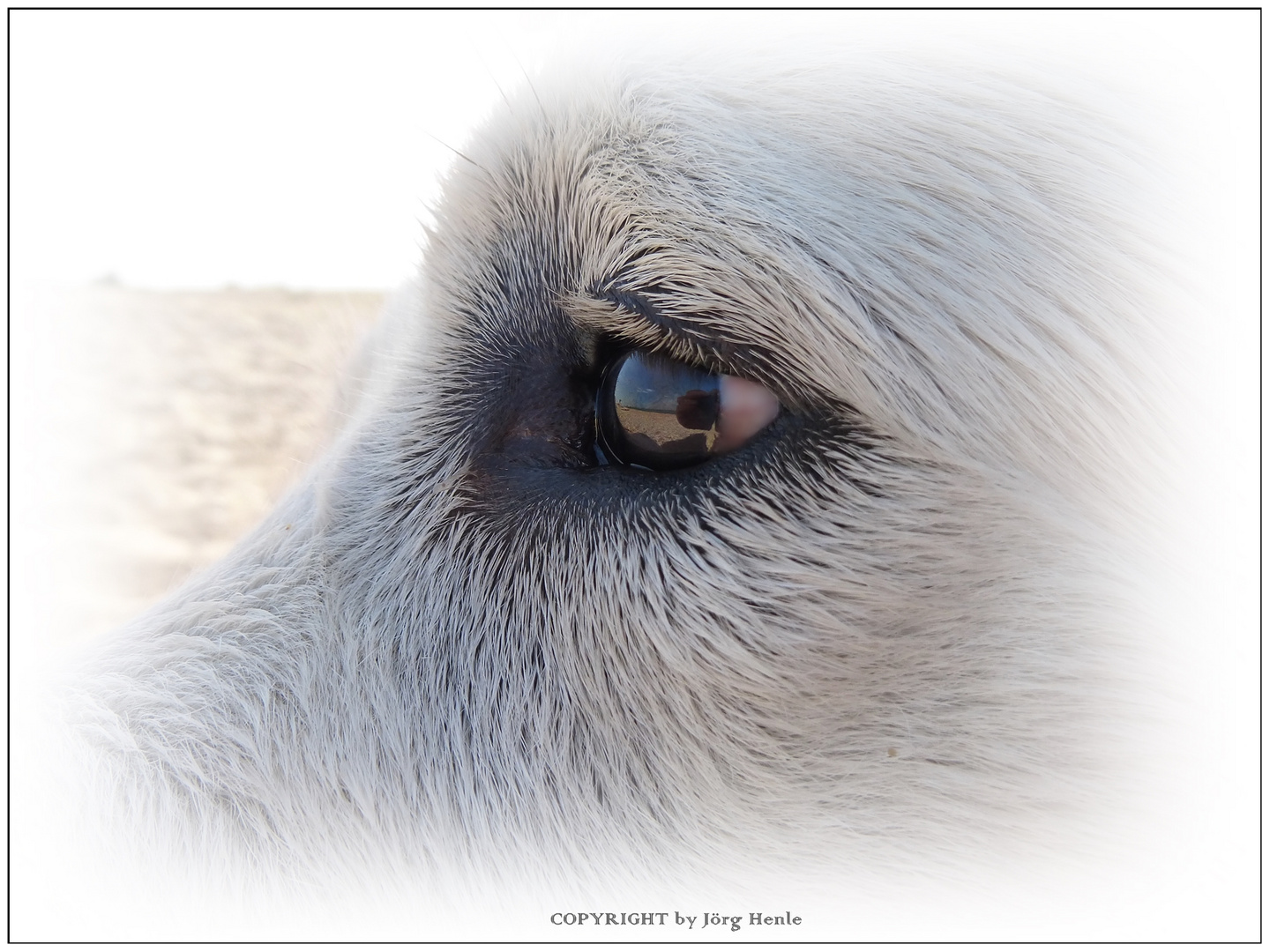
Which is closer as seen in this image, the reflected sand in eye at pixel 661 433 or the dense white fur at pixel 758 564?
the dense white fur at pixel 758 564

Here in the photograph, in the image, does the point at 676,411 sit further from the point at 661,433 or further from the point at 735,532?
the point at 735,532

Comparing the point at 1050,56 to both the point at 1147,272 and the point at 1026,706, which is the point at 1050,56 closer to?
the point at 1147,272

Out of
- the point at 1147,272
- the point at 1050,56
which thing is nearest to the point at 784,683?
the point at 1147,272

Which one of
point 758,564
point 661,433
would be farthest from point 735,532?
point 661,433

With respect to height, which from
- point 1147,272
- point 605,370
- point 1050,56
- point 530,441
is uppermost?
point 1050,56
